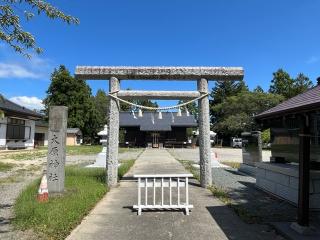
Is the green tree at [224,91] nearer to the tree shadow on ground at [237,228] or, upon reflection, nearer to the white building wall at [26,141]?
the white building wall at [26,141]

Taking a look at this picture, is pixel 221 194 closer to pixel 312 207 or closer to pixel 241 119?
pixel 312 207

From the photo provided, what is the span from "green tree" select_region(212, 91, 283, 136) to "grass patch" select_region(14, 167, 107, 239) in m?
49.2

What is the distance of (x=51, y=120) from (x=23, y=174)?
654cm

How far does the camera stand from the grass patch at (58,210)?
613 cm

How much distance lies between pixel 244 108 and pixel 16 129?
37.3m

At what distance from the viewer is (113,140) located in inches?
449

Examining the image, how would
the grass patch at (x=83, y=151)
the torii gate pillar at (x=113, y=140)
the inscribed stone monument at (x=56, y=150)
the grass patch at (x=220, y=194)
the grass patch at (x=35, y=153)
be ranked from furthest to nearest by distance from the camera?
the grass patch at (x=83, y=151) < the grass patch at (x=35, y=153) < the torii gate pillar at (x=113, y=140) < the inscribed stone monument at (x=56, y=150) < the grass patch at (x=220, y=194)

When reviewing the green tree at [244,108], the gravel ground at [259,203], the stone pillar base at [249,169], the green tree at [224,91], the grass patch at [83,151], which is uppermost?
the green tree at [224,91]

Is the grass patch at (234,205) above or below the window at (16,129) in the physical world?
below

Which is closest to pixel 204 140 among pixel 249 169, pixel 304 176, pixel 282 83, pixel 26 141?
pixel 304 176

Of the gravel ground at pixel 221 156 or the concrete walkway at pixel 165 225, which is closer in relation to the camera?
the concrete walkway at pixel 165 225

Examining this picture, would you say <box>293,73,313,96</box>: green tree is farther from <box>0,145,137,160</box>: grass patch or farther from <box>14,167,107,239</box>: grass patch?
<box>14,167,107,239</box>: grass patch

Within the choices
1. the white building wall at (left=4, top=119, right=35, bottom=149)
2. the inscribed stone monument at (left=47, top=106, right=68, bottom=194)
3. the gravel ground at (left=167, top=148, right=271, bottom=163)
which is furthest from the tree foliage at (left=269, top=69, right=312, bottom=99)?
the inscribed stone monument at (left=47, top=106, right=68, bottom=194)

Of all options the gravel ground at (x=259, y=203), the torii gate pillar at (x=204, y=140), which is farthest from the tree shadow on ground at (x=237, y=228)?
the torii gate pillar at (x=204, y=140)
